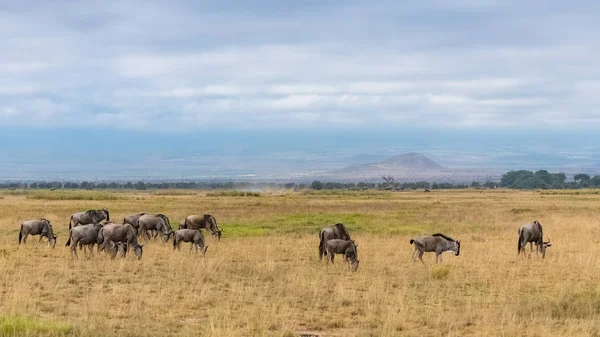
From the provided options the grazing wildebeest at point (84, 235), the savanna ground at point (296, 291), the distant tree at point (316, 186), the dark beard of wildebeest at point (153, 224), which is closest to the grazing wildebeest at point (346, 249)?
the savanna ground at point (296, 291)

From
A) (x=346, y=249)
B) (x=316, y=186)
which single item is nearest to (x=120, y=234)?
(x=346, y=249)

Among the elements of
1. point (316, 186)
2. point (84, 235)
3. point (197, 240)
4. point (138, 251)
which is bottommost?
point (138, 251)

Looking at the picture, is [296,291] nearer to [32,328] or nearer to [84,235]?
[32,328]

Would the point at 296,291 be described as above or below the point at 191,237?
below

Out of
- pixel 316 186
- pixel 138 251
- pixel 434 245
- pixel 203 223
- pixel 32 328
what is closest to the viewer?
pixel 32 328

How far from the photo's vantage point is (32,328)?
12.4 meters

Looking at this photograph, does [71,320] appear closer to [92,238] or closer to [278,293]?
[278,293]

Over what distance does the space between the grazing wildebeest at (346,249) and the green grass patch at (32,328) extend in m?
10.4

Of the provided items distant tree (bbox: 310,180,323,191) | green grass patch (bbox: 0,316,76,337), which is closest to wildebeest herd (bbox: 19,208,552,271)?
green grass patch (bbox: 0,316,76,337)

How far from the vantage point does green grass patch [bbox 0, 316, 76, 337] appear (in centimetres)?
1216

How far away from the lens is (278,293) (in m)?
17.2

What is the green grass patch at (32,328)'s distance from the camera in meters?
12.2

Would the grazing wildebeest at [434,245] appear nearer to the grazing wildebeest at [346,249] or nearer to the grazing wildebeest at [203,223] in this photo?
the grazing wildebeest at [346,249]

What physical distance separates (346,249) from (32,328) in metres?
11.2
